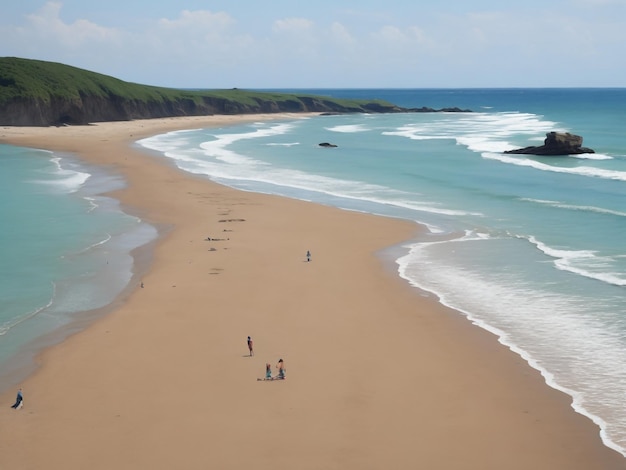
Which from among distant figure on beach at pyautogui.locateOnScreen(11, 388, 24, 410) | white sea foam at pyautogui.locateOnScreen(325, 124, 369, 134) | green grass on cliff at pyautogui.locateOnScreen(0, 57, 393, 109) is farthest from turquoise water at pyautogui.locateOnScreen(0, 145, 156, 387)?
white sea foam at pyautogui.locateOnScreen(325, 124, 369, 134)

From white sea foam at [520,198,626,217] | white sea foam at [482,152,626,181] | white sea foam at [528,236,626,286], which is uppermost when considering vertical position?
white sea foam at [528,236,626,286]

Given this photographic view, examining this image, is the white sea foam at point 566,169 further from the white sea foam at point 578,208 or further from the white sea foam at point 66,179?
the white sea foam at point 66,179

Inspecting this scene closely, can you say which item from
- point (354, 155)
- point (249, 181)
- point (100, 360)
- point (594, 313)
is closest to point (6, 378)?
point (100, 360)

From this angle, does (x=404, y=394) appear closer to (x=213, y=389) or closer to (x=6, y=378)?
(x=213, y=389)

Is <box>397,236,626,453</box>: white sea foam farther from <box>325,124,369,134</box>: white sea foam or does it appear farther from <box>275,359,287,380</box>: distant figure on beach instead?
<box>325,124,369,134</box>: white sea foam

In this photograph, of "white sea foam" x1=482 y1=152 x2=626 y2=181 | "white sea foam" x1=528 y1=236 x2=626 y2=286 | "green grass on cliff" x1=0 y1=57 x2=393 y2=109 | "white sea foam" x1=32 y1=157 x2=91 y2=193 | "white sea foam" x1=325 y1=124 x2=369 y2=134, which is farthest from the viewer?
"white sea foam" x1=325 y1=124 x2=369 y2=134

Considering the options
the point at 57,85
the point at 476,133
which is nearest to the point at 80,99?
the point at 57,85

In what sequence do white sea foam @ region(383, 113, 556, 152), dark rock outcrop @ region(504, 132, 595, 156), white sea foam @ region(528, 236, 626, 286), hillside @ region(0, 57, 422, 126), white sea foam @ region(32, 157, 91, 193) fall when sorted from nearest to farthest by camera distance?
white sea foam @ region(528, 236, 626, 286), white sea foam @ region(32, 157, 91, 193), dark rock outcrop @ region(504, 132, 595, 156), white sea foam @ region(383, 113, 556, 152), hillside @ region(0, 57, 422, 126)

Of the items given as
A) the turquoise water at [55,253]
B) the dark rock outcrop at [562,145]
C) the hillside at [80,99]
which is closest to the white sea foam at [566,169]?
the dark rock outcrop at [562,145]
